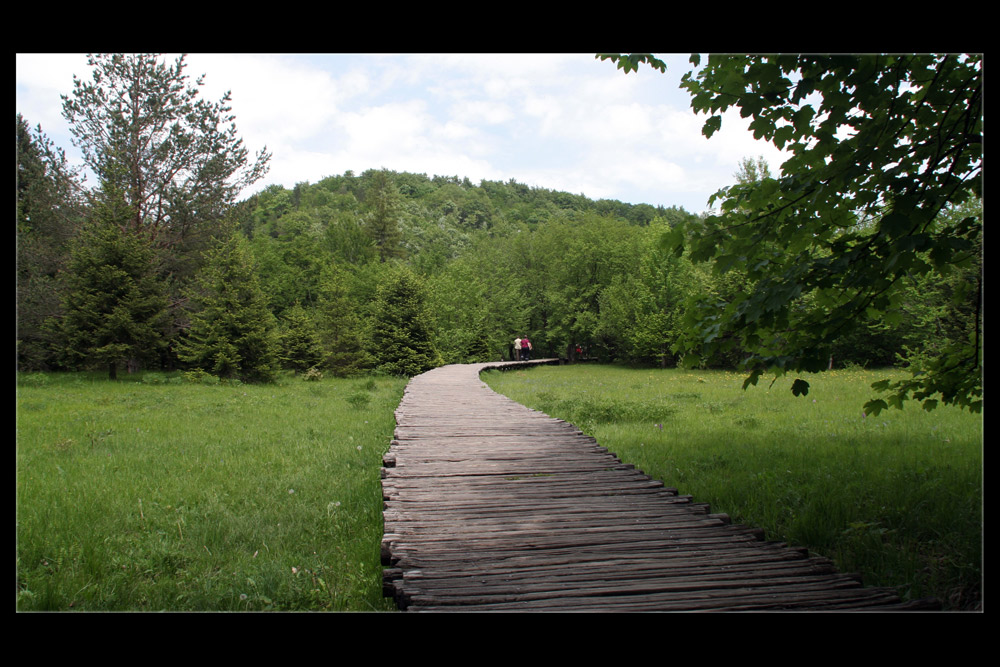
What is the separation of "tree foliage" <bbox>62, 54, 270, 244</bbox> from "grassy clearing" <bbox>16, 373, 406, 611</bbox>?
744cm

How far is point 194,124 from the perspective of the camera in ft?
50.6

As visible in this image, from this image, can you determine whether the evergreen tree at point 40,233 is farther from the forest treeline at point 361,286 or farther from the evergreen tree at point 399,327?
the evergreen tree at point 399,327

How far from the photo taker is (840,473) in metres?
5.38

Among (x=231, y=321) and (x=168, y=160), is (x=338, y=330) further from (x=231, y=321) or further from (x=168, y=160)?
(x=168, y=160)

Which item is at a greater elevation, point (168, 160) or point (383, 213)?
point (383, 213)

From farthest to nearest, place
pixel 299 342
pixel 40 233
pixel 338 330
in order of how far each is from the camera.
Result: pixel 338 330, pixel 299 342, pixel 40 233

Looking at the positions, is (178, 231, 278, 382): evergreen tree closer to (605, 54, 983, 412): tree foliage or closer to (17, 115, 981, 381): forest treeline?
(17, 115, 981, 381): forest treeline

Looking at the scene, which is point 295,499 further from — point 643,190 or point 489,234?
point 489,234

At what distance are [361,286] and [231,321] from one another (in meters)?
11.4

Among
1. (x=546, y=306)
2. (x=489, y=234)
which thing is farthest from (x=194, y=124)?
(x=489, y=234)

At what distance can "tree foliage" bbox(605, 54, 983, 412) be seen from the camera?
9.45ft

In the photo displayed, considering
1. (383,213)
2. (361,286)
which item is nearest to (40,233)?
(361,286)

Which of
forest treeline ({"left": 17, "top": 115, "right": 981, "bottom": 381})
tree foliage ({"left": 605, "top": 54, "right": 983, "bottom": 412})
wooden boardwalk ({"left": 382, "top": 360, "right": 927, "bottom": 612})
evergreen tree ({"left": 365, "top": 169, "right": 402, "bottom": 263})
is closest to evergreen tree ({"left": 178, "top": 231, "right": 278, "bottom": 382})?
forest treeline ({"left": 17, "top": 115, "right": 981, "bottom": 381})
